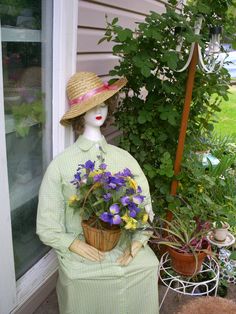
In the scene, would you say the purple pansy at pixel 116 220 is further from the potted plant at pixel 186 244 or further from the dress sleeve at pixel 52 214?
the potted plant at pixel 186 244

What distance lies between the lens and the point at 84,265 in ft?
5.20

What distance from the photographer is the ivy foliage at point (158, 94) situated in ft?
6.20

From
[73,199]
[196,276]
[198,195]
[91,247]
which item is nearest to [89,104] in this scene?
[73,199]

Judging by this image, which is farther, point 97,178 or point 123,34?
point 123,34

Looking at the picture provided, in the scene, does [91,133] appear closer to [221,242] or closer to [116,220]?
[116,220]

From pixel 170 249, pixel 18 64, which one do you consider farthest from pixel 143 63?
pixel 170 249

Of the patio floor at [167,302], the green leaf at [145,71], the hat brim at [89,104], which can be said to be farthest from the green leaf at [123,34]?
the patio floor at [167,302]

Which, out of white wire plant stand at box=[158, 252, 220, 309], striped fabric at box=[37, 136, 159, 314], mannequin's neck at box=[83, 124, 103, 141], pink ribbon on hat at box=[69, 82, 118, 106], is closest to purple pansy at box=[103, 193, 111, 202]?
striped fabric at box=[37, 136, 159, 314]

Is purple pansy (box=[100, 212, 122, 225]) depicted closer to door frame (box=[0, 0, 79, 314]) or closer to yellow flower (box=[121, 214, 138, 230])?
yellow flower (box=[121, 214, 138, 230])

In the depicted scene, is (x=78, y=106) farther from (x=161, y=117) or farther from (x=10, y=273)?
(x=10, y=273)

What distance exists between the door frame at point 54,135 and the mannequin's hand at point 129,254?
0.57 metres

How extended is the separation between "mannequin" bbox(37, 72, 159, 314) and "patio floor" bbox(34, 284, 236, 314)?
1.24 feet

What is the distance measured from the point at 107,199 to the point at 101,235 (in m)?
0.21

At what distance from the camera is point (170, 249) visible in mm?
2029
